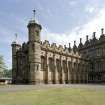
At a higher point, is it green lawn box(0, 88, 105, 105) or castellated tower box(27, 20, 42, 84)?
castellated tower box(27, 20, 42, 84)

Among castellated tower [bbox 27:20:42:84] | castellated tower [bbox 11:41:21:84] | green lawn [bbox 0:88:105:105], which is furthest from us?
castellated tower [bbox 11:41:21:84]

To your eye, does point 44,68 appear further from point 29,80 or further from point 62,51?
point 62,51

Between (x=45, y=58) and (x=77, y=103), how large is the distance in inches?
1423

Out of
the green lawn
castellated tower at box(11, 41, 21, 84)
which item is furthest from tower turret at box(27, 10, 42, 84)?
the green lawn

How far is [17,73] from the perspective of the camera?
54688 millimetres

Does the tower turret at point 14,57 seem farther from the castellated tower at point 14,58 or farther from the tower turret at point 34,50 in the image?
the tower turret at point 34,50

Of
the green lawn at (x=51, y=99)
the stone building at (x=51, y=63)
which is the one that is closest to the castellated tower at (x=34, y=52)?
the stone building at (x=51, y=63)

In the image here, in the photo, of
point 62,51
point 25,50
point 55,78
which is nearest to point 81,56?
point 62,51

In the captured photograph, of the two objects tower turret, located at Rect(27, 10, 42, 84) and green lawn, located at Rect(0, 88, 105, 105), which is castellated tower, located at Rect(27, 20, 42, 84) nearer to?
tower turret, located at Rect(27, 10, 42, 84)

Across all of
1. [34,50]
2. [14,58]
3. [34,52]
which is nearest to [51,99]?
[34,52]

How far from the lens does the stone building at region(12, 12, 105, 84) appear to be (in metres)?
49.5

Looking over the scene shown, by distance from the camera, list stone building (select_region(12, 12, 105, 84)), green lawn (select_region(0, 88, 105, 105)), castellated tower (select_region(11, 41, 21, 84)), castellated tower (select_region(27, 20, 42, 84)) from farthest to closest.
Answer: castellated tower (select_region(11, 41, 21, 84)), stone building (select_region(12, 12, 105, 84)), castellated tower (select_region(27, 20, 42, 84)), green lawn (select_region(0, 88, 105, 105))

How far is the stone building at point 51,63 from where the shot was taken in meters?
49.5

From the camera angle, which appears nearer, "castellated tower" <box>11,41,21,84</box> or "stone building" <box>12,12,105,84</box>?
"stone building" <box>12,12,105,84</box>
